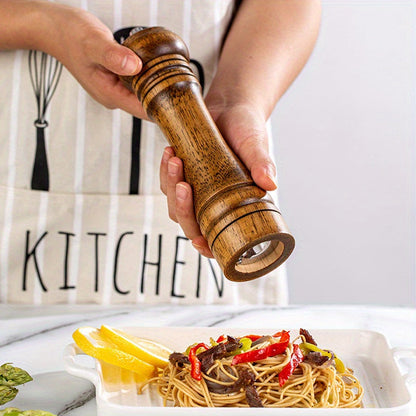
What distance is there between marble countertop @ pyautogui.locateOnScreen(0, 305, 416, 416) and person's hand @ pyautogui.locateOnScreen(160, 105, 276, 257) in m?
0.25

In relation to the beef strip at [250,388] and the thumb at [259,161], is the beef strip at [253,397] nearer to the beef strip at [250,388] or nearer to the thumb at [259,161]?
the beef strip at [250,388]

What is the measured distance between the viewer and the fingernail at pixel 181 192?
0.93 metres

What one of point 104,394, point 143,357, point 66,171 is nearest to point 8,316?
point 66,171

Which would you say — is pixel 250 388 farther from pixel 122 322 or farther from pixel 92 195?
pixel 92 195

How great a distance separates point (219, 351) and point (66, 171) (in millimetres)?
627

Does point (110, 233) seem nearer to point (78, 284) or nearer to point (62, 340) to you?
point (78, 284)

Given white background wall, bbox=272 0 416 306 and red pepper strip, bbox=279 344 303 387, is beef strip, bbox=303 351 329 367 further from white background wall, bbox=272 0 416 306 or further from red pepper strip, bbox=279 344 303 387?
white background wall, bbox=272 0 416 306

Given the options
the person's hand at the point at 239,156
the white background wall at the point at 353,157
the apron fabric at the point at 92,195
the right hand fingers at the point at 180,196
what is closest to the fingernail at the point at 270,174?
the person's hand at the point at 239,156

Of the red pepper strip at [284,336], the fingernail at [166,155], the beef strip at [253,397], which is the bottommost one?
the beef strip at [253,397]

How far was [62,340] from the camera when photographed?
1145mm

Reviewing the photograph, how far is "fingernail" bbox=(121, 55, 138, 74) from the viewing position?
95 centimetres

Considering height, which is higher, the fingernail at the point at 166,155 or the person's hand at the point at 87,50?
the person's hand at the point at 87,50

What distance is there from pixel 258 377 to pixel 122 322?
1.30 ft

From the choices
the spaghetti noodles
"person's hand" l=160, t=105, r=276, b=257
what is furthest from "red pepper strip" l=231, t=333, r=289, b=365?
"person's hand" l=160, t=105, r=276, b=257
